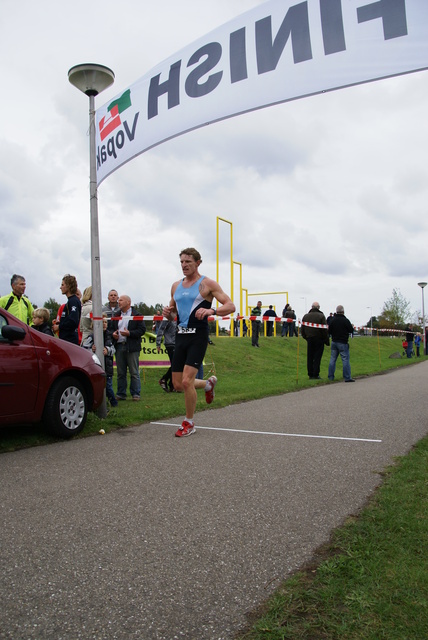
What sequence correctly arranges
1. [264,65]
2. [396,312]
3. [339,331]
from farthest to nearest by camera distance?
1. [396,312]
2. [339,331]
3. [264,65]

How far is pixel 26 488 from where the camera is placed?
4.12 meters

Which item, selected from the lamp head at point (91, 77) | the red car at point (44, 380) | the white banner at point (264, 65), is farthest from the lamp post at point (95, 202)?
the red car at point (44, 380)

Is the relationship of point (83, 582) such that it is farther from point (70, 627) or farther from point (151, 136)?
point (151, 136)

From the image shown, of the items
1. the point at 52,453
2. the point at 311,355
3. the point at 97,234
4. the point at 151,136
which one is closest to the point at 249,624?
the point at 52,453

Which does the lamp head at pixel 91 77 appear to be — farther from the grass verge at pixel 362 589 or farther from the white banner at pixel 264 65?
the grass verge at pixel 362 589

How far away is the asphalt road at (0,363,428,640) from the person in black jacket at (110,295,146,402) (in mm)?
2998

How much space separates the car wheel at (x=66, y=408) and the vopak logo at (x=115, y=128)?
3.63 metres

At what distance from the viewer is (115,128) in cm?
808

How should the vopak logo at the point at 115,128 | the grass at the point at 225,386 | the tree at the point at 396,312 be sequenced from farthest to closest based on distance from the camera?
the tree at the point at 396,312 → the vopak logo at the point at 115,128 → the grass at the point at 225,386

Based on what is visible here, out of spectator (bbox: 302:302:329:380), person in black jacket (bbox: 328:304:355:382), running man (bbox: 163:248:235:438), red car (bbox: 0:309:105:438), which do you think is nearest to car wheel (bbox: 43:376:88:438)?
red car (bbox: 0:309:105:438)

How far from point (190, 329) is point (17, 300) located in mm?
3609

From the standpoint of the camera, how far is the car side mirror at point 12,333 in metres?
5.52

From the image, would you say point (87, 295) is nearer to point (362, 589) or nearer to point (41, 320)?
point (41, 320)

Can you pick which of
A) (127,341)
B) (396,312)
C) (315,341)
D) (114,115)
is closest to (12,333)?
(127,341)
